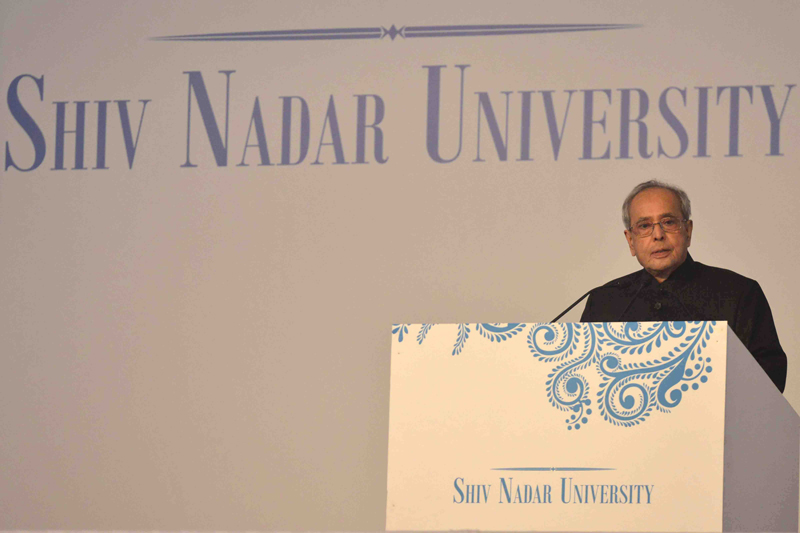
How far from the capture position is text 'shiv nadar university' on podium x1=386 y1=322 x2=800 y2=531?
190 centimetres

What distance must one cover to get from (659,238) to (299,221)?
1.45 m

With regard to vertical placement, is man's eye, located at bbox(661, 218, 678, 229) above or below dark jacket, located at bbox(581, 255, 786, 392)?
above

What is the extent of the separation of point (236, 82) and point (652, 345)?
2.55m

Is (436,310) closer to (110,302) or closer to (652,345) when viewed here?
(110,302)

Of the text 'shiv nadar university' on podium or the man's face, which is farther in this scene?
the man's face

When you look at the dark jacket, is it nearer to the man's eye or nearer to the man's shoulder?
the man's shoulder

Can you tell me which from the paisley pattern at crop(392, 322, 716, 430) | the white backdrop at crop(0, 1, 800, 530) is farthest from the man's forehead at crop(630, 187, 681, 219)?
the paisley pattern at crop(392, 322, 716, 430)

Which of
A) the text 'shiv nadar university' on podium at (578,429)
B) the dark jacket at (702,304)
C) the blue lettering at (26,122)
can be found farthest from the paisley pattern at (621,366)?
the blue lettering at (26,122)

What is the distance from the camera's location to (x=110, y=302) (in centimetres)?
410

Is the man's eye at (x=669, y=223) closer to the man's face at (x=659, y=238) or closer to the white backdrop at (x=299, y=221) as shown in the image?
the man's face at (x=659, y=238)

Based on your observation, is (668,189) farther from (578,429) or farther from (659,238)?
(578,429)

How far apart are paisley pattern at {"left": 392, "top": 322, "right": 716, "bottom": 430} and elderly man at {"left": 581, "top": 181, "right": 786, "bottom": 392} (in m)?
0.87

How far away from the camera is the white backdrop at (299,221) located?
3787 mm

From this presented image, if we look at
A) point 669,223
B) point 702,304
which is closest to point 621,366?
point 702,304
